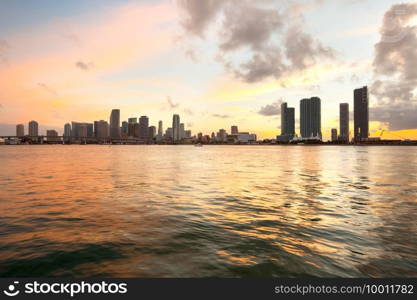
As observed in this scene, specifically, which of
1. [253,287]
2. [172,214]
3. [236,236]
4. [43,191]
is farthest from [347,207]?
[43,191]

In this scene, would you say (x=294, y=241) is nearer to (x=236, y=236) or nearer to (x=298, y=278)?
(x=236, y=236)

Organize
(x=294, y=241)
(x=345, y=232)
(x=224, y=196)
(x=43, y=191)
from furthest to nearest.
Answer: (x=43, y=191) → (x=224, y=196) → (x=345, y=232) → (x=294, y=241)

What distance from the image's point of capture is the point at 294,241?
39.1ft

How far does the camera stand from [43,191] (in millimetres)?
25766

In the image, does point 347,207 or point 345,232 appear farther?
point 347,207

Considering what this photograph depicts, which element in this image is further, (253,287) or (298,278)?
(298,278)

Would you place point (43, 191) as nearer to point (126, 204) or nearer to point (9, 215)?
point (9, 215)

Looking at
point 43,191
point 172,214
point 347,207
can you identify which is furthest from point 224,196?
point 43,191

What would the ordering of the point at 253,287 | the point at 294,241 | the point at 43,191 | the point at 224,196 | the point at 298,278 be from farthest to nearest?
the point at 43,191 < the point at 224,196 < the point at 294,241 < the point at 298,278 < the point at 253,287

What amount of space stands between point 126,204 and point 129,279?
40.1 feet

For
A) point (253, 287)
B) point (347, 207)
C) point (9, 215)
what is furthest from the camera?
point (347, 207)

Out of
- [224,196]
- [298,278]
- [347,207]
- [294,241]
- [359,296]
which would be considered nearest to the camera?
[359,296]

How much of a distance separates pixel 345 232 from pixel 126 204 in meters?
14.9

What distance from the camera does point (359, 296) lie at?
7453 millimetres
